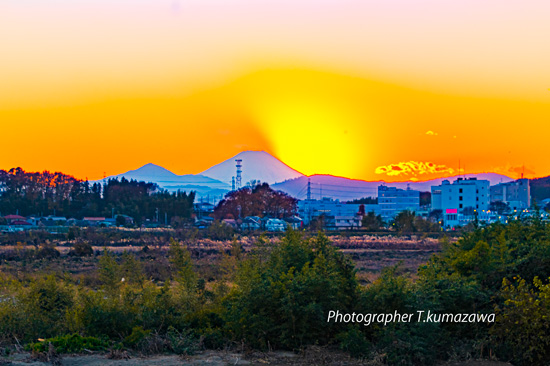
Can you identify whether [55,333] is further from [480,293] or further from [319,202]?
[319,202]

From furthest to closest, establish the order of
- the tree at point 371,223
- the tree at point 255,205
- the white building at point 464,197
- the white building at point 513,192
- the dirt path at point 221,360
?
the white building at point 513,192 < the white building at point 464,197 < the tree at point 255,205 < the tree at point 371,223 < the dirt path at point 221,360

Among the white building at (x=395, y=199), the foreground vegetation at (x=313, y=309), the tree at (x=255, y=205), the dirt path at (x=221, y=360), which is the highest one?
the white building at (x=395, y=199)

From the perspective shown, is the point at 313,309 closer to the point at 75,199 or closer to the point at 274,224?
the point at 274,224

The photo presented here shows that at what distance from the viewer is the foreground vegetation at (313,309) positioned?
40.2 ft

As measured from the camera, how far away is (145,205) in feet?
412

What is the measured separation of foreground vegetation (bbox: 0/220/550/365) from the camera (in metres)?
12.2

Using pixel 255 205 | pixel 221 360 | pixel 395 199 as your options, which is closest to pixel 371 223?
pixel 255 205

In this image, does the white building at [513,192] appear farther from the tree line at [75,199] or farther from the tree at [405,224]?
the tree line at [75,199]

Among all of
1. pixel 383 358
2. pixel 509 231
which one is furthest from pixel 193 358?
pixel 509 231

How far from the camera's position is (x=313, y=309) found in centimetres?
1223

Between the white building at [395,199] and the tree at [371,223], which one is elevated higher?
the white building at [395,199]

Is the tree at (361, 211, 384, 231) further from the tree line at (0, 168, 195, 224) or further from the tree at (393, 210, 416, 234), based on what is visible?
the tree line at (0, 168, 195, 224)

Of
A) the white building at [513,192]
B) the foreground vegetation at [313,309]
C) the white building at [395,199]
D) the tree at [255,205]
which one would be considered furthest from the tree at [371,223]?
the foreground vegetation at [313,309]

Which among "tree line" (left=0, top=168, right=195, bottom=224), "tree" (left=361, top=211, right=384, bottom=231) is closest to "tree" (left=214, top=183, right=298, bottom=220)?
"tree line" (left=0, top=168, right=195, bottom=224)
